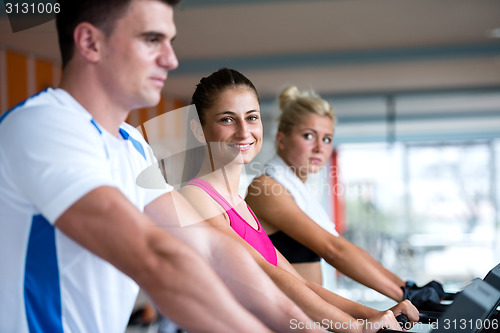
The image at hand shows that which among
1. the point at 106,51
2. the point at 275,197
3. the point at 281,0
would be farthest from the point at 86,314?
the point at 281,0

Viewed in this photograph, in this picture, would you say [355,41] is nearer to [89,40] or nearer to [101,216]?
[89,40]

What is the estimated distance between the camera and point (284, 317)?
2.53 feet

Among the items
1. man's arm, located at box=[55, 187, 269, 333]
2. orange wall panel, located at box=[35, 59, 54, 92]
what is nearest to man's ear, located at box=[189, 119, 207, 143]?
man's arm, located at box=[55, 187, 269, 333]

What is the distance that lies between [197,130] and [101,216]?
1.28ft

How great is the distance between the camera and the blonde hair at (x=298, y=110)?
60.6 inches

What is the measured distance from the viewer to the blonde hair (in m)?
1.54

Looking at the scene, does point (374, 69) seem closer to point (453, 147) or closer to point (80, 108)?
point (453, 147)

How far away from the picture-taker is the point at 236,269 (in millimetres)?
751

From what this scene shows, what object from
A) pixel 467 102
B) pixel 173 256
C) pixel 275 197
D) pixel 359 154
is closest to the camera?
pixel 173 256

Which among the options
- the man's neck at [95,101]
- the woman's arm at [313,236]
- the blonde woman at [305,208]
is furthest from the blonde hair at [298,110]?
the man's neck at [95,101]

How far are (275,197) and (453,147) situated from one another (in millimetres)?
3968

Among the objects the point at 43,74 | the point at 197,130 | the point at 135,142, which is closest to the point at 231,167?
the point at 197,130

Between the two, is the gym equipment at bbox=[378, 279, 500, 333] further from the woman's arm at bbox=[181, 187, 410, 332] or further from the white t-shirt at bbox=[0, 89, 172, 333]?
the white t-shirt at bbox=[0, 89, 172, 333]

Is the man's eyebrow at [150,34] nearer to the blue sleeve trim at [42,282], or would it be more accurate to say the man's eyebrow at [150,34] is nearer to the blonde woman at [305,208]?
the blue sleeve trim at [42,282]
